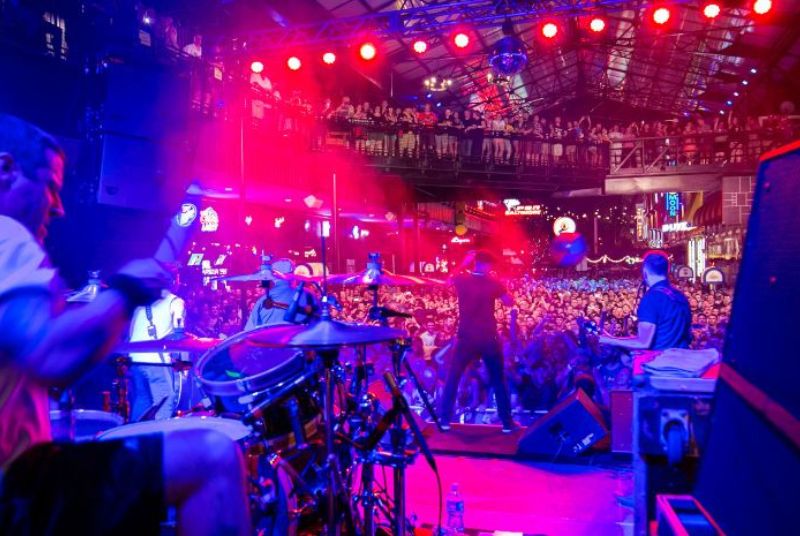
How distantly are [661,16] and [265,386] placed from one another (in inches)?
357

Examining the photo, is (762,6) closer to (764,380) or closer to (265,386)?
(265,386)

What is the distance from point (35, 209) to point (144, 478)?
736 millimetres

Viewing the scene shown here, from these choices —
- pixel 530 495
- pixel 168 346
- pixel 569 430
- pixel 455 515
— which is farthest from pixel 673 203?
pixel 168 346

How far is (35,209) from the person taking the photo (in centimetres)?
145

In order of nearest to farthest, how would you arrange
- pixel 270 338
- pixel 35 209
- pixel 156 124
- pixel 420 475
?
pixel 35 209, pixel 270 338, pixel 420 475, pixel 156 124

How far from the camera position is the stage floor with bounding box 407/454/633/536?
3600 millimetres

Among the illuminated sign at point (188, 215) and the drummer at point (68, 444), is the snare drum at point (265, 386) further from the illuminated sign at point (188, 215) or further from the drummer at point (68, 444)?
the illuminated sign at point (188, 215)

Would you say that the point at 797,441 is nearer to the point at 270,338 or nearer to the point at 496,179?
the point at 270,338

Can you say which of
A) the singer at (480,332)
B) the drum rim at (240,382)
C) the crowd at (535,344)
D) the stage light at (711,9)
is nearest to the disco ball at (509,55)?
the stage light at (711,9)

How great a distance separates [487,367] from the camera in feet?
18.4

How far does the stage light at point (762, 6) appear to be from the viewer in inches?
352

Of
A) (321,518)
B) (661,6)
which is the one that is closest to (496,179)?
(661,6)

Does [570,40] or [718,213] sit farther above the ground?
Result: [570,40]

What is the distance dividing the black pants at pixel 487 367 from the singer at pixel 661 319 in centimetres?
162
